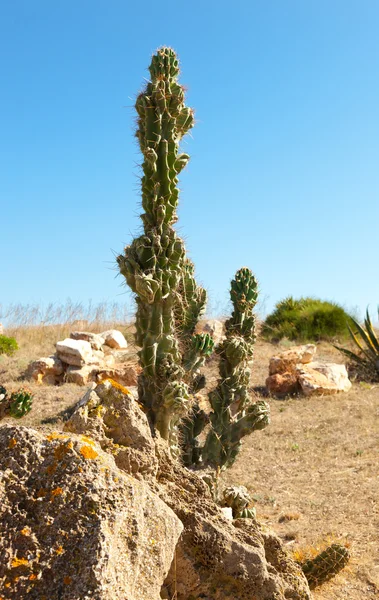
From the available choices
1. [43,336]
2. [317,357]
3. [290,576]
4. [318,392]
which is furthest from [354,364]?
[290,576]

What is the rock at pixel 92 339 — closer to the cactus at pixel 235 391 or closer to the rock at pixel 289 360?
the rock at pixel 289 360

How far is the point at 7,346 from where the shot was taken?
15.3 meters

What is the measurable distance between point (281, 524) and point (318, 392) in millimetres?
5779

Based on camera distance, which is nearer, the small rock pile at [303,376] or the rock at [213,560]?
the rock at [213,560]

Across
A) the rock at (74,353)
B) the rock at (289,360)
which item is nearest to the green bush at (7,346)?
the rock at (74,353)

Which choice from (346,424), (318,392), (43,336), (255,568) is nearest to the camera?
(255,568)

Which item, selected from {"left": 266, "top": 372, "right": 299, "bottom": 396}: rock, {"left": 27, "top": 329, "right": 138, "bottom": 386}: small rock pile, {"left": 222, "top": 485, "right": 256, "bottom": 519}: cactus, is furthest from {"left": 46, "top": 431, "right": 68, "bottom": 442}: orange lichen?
{"left": 266, "top": 372, "right": 299, "bottom": 396}: rock

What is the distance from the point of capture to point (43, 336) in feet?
56.1

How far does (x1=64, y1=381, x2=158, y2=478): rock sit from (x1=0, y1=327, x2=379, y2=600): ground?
675 mm

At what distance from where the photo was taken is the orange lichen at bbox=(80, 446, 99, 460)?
261cm

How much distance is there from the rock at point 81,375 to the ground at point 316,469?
0.34 m

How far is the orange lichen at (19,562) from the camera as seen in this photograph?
7.55 ft

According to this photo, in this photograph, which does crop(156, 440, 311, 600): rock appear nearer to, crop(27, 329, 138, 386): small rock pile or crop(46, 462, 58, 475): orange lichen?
crop(46, 462, 58, 475): orange lichen

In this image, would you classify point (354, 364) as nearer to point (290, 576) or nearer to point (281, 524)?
point (281, 524)
